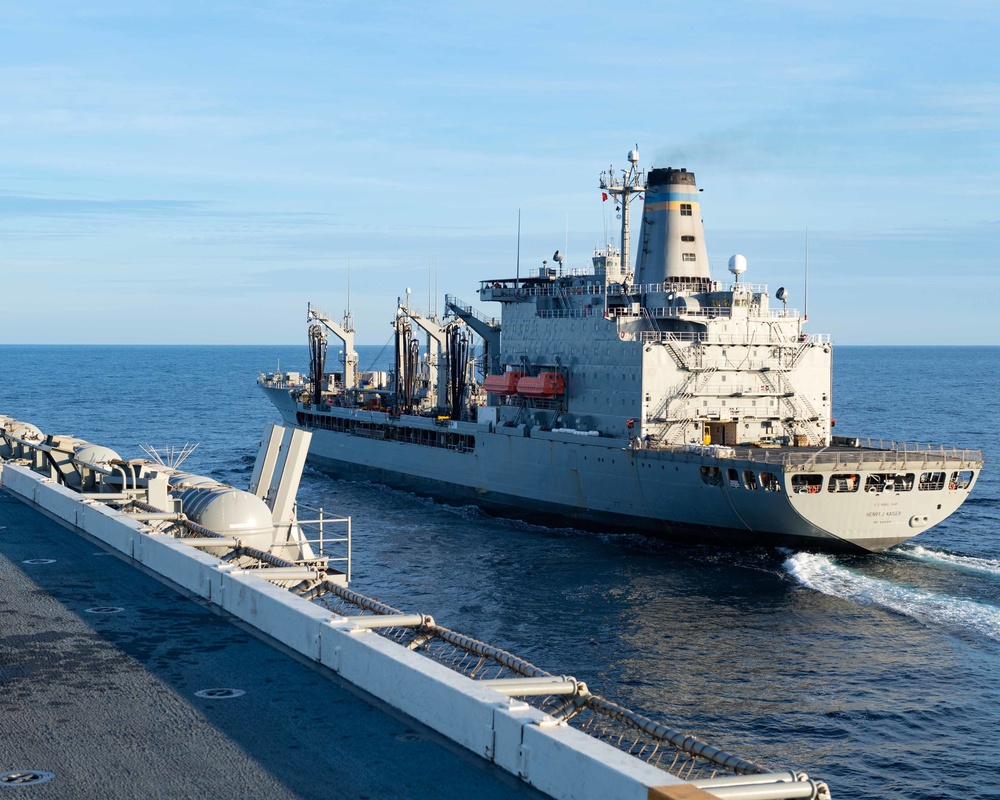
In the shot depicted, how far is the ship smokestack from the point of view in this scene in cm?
5206

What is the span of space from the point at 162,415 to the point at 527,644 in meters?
89.6

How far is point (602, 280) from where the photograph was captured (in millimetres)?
55125

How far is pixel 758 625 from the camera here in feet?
105

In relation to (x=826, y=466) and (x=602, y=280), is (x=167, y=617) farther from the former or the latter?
(x=602, y=280)

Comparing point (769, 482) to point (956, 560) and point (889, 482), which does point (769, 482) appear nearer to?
point (889, 482)

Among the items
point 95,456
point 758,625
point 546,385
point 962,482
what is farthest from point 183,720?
point 546,385

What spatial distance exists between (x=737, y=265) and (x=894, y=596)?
18.2 m

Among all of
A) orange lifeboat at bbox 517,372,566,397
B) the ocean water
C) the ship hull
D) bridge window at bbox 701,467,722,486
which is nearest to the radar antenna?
the ocean water

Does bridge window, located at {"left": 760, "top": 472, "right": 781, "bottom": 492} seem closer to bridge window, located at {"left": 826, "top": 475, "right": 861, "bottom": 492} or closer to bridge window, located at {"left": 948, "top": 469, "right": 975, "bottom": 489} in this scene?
bridge window, located at {"left": 826, "top": 475, "right": 861, "bottom": 492}

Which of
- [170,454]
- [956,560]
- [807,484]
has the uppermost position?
[170,454]

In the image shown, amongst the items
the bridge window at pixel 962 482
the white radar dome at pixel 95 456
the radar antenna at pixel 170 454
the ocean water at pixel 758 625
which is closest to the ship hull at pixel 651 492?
the bridge window at pixel 962 482

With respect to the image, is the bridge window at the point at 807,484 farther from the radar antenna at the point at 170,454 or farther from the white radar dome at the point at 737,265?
the radar antenna at the point at 170,454

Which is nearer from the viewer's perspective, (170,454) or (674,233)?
(170,454)

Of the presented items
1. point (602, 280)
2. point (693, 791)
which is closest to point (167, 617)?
point (693, 791)
